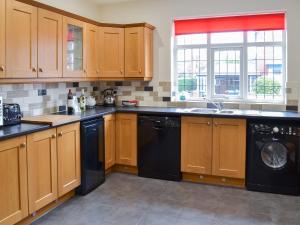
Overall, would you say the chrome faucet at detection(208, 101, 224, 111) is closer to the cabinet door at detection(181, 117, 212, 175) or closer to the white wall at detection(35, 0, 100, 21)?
the cabinet door at detection(181, 117, 212, 175)

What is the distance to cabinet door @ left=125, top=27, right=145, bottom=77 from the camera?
448 centimetres

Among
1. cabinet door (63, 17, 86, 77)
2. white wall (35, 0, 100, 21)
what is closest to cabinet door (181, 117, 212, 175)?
cabinet door (63, 17, 86, 77)

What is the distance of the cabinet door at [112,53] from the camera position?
4.56 metres

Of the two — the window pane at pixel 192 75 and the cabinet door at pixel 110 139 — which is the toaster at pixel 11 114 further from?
the window pane at pixel 192 75

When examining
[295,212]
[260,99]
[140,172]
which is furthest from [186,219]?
[260,99]

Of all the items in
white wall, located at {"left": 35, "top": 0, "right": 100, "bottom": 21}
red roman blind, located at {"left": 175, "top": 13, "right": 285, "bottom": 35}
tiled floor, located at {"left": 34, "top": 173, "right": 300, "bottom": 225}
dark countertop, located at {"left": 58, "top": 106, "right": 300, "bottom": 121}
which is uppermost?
white wall, located at {"left": 35, "top": 0, "right": 100, "bottom": 21}

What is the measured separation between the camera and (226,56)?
4.59 metres

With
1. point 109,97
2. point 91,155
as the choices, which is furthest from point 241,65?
point 91,155

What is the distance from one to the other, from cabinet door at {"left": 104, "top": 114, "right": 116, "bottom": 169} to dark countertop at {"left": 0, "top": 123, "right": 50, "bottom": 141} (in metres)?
1.22

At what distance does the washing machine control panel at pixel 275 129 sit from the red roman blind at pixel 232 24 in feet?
4.63

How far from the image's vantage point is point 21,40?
120 inches

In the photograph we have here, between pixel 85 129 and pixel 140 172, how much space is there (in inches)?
44.7

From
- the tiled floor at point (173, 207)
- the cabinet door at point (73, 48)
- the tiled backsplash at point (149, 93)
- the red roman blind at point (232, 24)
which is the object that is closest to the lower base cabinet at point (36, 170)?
the tiled floor at point (173, 207)

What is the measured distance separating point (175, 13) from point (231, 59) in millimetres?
1028
